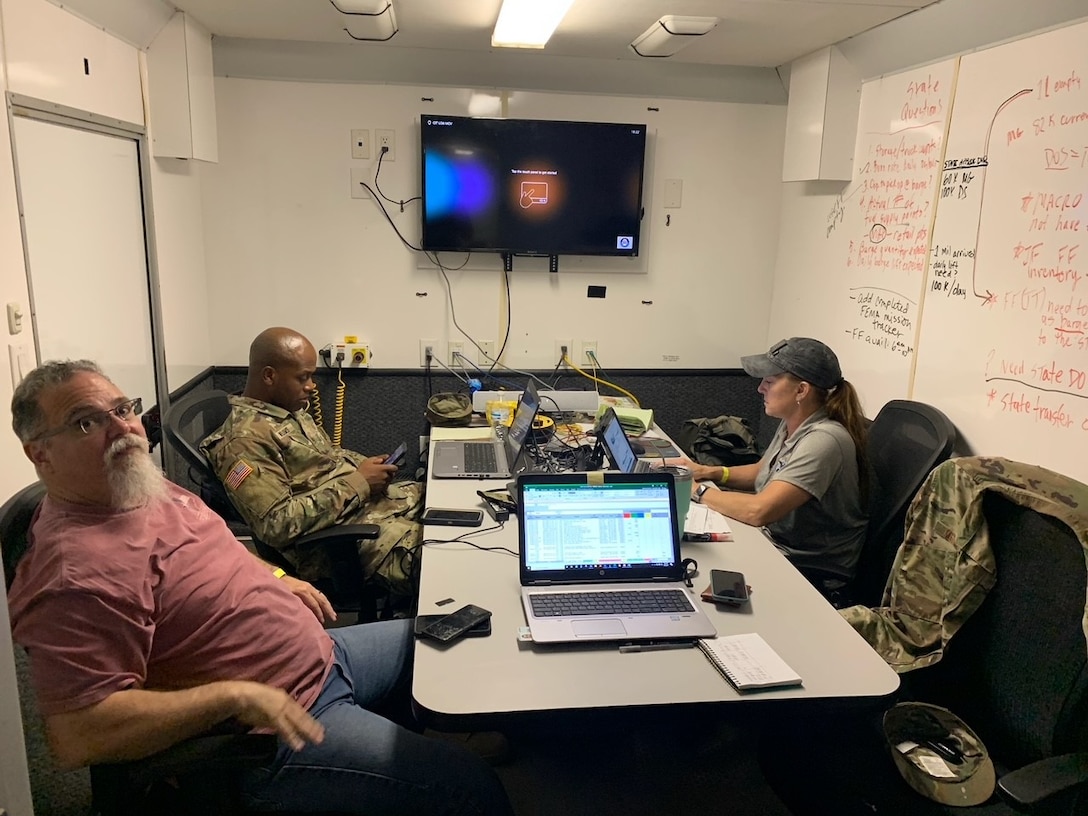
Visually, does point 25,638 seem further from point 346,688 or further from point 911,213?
point 911,213

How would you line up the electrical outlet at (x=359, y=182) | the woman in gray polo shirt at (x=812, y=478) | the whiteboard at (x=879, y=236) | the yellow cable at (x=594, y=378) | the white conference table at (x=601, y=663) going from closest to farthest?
1. the white conference table at (x=601, y=663)
2. the woman in gray polo shirt at (x=812, y=478)
3. the whiteboard at (x=879, y=236)
4. the electrical outlet at (x=359, y=182)
5. the yellow cable at (x=594, y=378)

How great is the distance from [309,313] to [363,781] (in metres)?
2.72

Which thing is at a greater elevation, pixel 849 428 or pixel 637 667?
pixel 849 428

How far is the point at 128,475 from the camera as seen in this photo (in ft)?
4.95

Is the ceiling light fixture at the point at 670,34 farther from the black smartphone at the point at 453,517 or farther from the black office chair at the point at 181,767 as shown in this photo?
the black office chair at the point at 181,767

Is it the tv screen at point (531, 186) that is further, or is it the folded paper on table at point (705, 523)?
the tv screen at point (531, 186)

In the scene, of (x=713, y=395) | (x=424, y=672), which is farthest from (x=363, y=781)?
(x=713, y=395)

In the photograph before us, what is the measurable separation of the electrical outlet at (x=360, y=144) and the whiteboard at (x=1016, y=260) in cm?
248

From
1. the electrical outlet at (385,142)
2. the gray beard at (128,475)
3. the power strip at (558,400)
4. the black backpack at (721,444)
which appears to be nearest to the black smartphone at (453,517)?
the gray beard at (128,475)

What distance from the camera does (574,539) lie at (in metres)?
1.87

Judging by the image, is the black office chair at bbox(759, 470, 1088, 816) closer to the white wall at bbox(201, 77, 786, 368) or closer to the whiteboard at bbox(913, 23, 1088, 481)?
the whiteboard at bbox(913, 23, 1088, 481)

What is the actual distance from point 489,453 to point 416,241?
A: 55.4 inches

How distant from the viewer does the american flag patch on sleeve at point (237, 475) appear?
7.38ft

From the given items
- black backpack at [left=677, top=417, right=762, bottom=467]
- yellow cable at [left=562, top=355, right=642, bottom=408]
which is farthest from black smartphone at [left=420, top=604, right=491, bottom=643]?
yellow cable at [left=562, top=355, right=642, bottom=408]
